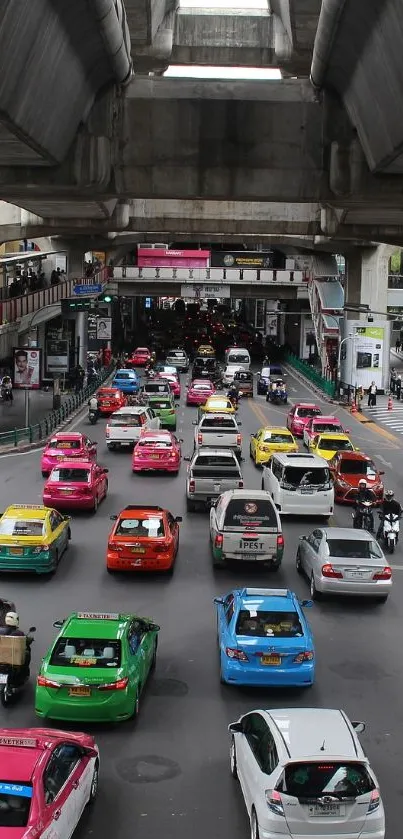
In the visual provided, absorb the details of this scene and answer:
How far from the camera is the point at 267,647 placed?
1370 cm

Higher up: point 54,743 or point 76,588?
point 54,743

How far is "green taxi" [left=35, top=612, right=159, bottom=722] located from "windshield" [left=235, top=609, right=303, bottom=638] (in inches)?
64.7

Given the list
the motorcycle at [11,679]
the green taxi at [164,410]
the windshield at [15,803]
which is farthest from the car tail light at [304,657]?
the green taxi at [164,410]

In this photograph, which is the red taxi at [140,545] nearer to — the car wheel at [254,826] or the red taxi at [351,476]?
A: the red taxi at [351,476]

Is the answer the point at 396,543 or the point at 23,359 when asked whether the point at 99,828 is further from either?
the point at 23,359

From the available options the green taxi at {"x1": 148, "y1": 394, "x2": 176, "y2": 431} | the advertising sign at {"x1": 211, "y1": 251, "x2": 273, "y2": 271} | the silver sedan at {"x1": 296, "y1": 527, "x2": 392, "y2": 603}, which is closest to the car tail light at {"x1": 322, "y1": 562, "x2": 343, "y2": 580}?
the silver sedan at {"x1": 296, "y1": 527, "x2": 392, "y2": 603}

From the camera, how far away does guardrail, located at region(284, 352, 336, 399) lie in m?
62.5

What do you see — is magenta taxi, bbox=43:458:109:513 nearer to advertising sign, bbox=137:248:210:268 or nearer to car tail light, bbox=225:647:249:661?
car tail light, bbox=225:647:249:661

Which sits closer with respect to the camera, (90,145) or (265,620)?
(265,620)

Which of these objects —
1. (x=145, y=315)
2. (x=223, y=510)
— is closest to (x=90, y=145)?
(x=223, y=510)

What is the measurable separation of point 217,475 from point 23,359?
Result: 55.8 feet

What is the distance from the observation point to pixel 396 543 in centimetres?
2336

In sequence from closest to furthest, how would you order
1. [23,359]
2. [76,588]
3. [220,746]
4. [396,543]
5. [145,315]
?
[220,746] < [76,588] < [396,543] < [23,359] < [145,315]

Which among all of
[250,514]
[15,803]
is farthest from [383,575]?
[15,803]
